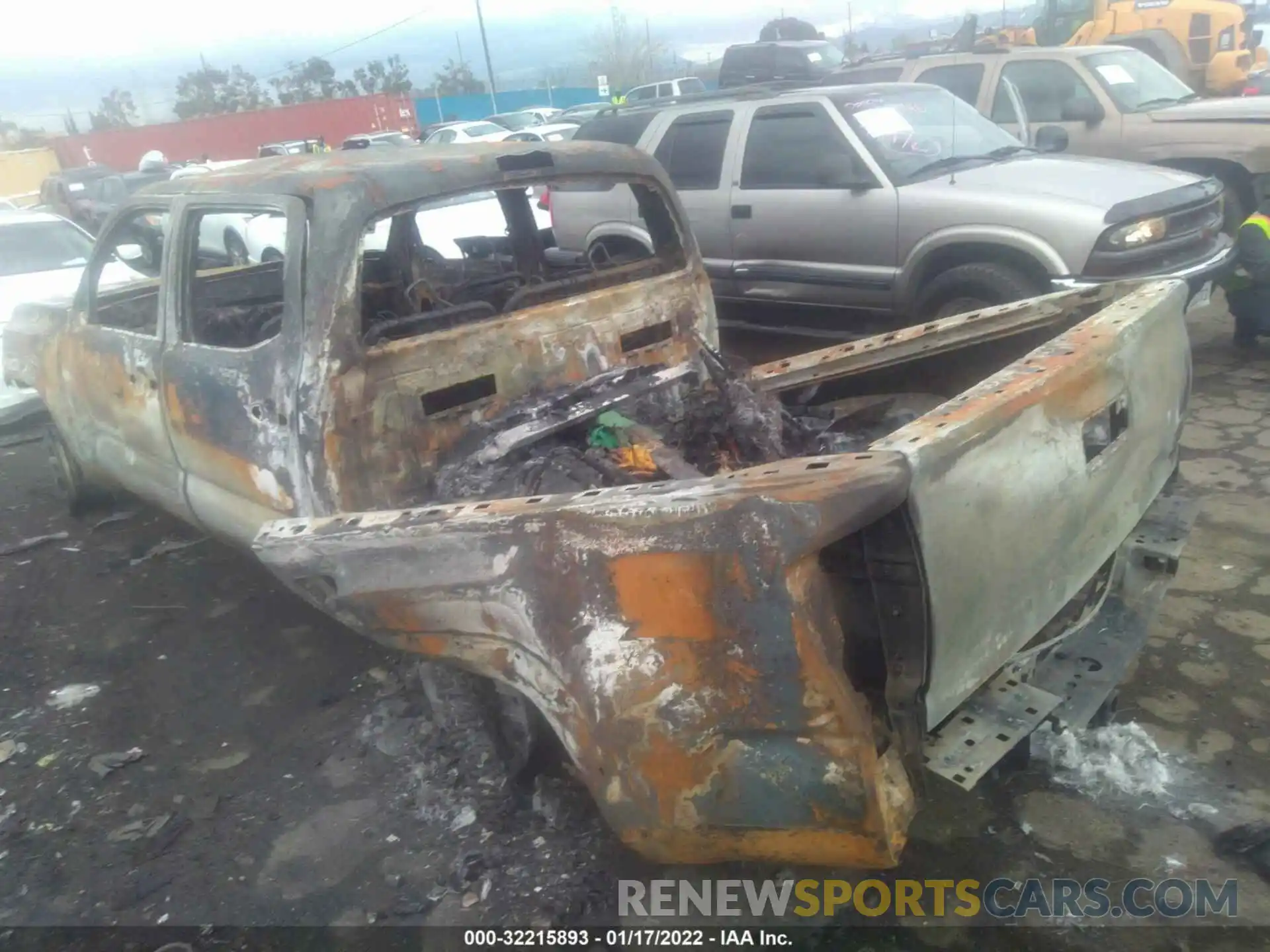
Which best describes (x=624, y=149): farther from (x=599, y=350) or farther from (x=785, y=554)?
(x=785, y=554)

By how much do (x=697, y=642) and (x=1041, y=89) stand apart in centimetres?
745

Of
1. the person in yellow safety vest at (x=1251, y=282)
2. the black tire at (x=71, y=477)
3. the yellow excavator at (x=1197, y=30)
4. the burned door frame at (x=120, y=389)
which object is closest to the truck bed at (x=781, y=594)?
the burned door frame at (x=120, y=389)

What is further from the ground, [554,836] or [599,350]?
[599,350]

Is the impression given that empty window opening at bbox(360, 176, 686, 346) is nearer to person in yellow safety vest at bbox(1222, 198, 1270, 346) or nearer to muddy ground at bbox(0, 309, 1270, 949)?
muddy ground at bbox(0, 309, 1270, 949)

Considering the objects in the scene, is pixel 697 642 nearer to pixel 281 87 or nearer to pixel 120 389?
pixel 120 389

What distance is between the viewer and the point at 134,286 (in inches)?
189

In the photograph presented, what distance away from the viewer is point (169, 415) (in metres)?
3.51

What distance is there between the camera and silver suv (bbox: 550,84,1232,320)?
5117mm

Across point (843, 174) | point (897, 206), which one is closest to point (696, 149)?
point (843, 174)

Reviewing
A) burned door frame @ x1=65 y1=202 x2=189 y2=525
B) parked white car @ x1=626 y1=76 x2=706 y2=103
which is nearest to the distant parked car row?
parked white car @ x1=626 y1=76 x2=706 y2=103

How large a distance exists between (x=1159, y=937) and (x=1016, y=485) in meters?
1.13

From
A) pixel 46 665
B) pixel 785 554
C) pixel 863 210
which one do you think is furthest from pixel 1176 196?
pixel 46 665

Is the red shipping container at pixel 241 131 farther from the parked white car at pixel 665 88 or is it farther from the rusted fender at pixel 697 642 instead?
the rusted fender at pixel 697 642

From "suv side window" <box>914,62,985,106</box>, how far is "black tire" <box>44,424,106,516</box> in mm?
6918
